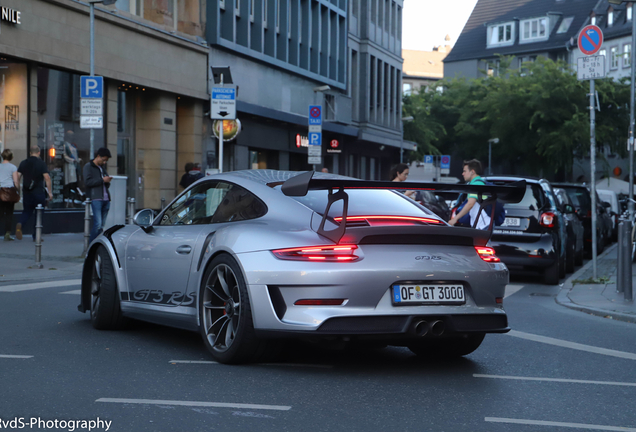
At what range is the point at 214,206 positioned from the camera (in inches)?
267

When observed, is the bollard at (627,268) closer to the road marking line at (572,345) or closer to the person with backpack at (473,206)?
the person with backpack at (473,206)

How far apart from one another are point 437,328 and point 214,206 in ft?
6.36

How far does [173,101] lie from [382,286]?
22924 mm

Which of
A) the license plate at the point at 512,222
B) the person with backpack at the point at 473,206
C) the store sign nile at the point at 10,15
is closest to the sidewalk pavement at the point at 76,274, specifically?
the license plate at the point at 512,222

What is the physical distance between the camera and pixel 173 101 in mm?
27781

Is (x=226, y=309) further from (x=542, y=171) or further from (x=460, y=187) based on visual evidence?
(x=542, y=171)

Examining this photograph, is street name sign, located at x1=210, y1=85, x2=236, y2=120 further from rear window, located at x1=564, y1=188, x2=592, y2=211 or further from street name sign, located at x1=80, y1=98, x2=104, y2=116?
rear window, located at x1=564, y1=188, x2=592, y2=211

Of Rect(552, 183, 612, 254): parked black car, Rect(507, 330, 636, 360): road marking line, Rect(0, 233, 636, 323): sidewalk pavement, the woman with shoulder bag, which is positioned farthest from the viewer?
Rect(552, 183, 612, 254): parked black car

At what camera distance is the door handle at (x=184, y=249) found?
666 cm

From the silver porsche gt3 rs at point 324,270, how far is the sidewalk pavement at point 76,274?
407 centimetres

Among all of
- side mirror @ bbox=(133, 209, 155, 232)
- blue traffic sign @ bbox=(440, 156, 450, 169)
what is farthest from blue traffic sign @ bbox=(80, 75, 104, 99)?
blue traffic sign @ bbox=(440, 156, 450, 169)

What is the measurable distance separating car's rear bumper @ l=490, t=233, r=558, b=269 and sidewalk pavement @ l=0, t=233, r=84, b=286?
608cm

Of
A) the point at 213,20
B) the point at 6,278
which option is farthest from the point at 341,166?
the point at 6,278

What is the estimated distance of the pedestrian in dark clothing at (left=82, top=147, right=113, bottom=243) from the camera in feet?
52.2
